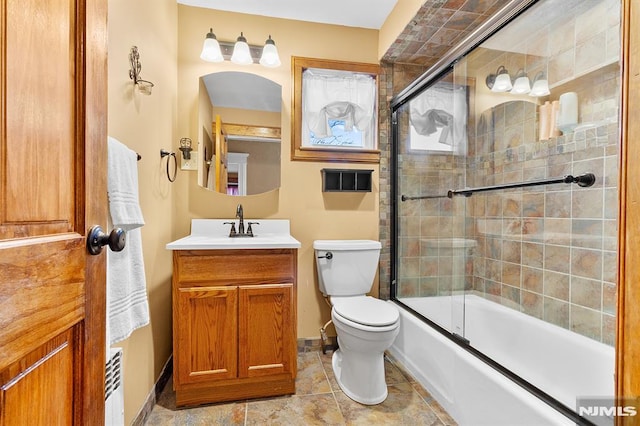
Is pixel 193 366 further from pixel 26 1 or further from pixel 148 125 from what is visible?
pixel 26 1

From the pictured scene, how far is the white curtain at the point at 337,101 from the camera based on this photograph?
7.04 feet

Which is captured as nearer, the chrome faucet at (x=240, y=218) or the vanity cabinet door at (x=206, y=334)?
the vanity cabinet door at (x=206, y=334)

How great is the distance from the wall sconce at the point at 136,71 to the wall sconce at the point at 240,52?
0.68 meters

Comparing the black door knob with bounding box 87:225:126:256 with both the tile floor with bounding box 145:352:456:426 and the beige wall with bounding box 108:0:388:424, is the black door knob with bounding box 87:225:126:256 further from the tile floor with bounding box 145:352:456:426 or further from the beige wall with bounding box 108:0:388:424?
the tile floor with bounding box 145:352:456:426

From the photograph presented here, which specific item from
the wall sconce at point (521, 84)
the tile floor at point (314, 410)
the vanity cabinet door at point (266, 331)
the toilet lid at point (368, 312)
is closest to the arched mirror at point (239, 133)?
the vanity cabinet door at point (266, 331)

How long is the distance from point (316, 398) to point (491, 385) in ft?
2.86

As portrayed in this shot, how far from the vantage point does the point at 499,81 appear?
1.98m

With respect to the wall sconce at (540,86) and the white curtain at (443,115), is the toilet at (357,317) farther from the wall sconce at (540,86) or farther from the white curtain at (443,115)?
the wall sconce at (540,86)

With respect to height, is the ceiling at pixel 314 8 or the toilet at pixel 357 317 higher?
the ceiling at pixel 314 8

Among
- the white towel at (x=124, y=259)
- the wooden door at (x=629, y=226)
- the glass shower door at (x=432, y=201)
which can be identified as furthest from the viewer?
the glass shower door at (x=432, y=201)

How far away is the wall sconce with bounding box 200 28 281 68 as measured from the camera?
6.24ft

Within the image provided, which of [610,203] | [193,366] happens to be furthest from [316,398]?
[610,203]

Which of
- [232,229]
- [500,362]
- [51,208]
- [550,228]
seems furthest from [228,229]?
[550,228]

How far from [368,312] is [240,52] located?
182 centimetres
